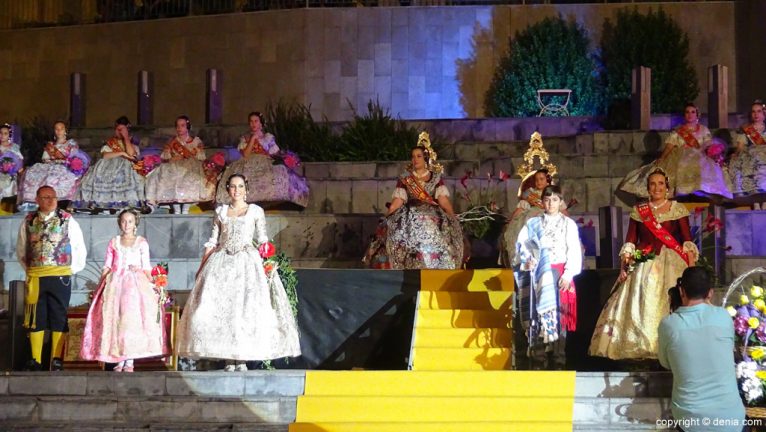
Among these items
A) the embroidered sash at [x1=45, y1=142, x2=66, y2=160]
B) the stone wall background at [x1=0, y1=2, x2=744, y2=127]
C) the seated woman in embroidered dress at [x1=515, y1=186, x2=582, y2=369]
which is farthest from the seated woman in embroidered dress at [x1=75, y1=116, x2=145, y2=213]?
the stone wall background at [x1=0, y1=2, x2=744, y2=127]

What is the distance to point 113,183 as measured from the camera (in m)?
14.1

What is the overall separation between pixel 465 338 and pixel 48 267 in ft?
11.9

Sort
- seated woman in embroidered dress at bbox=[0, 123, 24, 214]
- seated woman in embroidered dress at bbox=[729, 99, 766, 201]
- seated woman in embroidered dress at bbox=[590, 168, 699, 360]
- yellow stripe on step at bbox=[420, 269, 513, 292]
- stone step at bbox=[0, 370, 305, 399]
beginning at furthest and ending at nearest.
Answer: seated woman in embroidered dress at bbox=[0, 123, 24, 214], seated woman in embroidered dress at bbox=[729, 99, 766, 201], yellow stripe on step at bbox=[420, 269, 513, 292], seated woman in embroidered dress at bbox=[590, 168, 699, 360], stone step at bbox=[0, 370, 305, 399]

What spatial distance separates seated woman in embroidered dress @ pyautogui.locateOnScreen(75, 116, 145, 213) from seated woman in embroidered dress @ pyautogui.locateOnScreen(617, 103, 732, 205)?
18.1 feet

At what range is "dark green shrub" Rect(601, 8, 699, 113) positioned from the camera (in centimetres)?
1841

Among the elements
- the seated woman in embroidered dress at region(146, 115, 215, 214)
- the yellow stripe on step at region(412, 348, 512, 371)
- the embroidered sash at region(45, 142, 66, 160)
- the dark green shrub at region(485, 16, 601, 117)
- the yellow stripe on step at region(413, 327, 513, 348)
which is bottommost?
the yellow stripe on step at region(412, 348, 512, 371)

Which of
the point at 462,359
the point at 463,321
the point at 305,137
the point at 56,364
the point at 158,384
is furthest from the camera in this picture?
the point at 305,137

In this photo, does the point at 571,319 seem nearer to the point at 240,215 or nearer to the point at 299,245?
the point at 240,215

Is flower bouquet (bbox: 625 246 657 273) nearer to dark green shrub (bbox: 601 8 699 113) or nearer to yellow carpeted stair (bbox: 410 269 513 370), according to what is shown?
yellow carpeted stair (bbox: 410 269 513 370)

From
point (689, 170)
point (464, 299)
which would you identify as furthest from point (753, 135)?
point (464, 299)

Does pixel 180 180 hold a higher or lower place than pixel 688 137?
lower

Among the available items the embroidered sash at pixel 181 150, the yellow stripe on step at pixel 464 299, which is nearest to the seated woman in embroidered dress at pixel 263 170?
the embroidered sash at pixel 181 150

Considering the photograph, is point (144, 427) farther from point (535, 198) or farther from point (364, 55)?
point (364, 55)

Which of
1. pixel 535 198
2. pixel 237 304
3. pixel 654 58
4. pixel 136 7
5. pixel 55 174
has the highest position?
pixel 136 7
